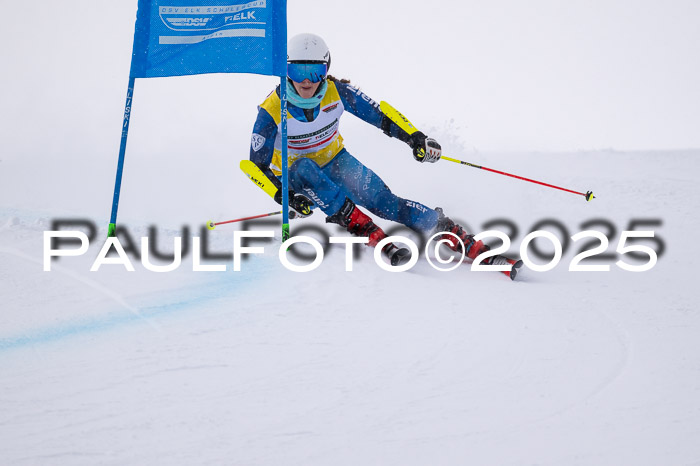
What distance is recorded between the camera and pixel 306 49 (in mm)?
4785

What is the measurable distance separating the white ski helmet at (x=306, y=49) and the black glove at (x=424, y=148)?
3.10 feet

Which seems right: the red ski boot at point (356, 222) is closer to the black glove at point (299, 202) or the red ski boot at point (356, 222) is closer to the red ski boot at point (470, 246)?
the black glove at point (299, 202)

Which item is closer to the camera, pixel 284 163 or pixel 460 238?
pixel 284 163

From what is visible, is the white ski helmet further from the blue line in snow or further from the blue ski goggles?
the blue line in snow

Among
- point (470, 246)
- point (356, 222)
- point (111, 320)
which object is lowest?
point (111, 320)

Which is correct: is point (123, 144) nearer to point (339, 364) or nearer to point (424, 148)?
point (424, 148)

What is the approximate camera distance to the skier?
4.82 m

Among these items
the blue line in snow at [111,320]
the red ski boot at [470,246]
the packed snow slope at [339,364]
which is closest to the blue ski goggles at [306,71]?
the packed snow slope at [339,364]

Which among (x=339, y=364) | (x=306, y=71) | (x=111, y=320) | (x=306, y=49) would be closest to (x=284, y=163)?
(x=306, y=71)

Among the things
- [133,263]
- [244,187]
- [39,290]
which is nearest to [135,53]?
[133,263]

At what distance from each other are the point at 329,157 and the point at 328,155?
23 millimetres

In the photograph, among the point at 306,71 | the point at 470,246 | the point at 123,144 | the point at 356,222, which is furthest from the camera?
the point at 356,222

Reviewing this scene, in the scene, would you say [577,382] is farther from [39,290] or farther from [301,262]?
[39,290]

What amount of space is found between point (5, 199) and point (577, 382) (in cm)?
659
